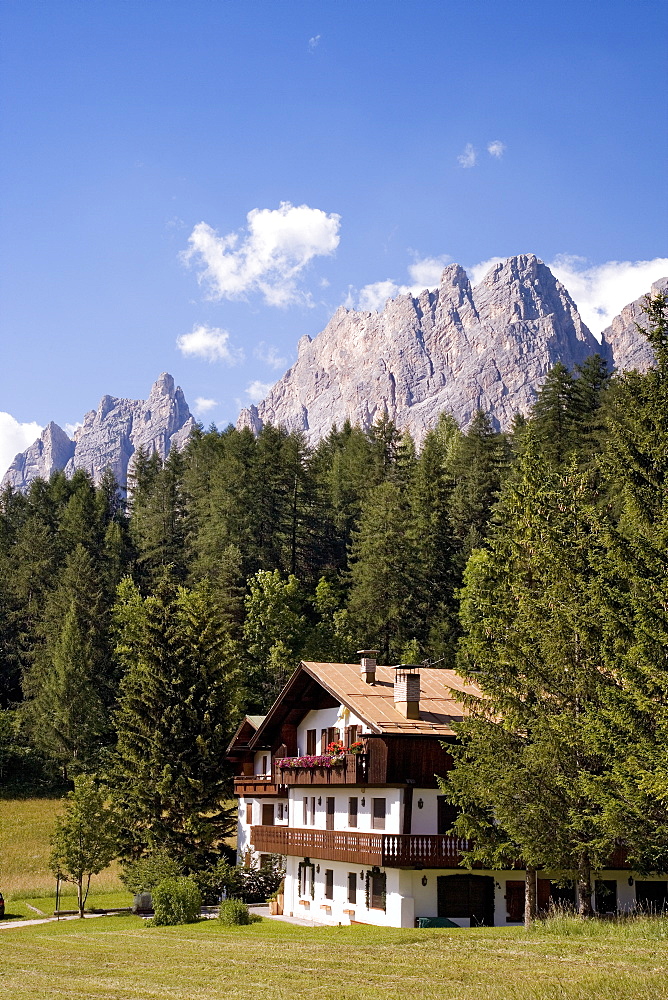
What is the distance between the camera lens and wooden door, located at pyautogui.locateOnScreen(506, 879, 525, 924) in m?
33.2

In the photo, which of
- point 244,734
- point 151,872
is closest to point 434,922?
point 151,872

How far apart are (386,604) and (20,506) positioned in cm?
4971

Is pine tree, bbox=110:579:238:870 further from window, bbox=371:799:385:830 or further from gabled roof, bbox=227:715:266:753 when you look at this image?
window, bbox=371:799:385:830

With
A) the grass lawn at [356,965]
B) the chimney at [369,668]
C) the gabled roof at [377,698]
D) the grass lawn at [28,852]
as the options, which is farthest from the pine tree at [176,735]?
the grass lawn at [356,965]

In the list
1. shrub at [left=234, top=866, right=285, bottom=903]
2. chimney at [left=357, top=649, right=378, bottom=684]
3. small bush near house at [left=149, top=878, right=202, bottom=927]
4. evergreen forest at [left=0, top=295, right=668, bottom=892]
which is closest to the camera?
evergreen forest at [left=0, top=295, right=668, bottom=892]

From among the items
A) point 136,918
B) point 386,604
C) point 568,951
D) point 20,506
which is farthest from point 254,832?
point 20,506

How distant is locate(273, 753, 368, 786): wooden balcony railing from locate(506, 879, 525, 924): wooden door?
5.97 metres

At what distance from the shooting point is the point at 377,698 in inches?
1458

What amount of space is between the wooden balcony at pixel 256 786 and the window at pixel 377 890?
9953mm

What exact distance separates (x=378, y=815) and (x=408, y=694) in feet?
13.9

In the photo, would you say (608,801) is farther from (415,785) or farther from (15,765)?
(15,765)

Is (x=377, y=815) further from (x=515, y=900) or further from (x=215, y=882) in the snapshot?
(x=215, y=882)

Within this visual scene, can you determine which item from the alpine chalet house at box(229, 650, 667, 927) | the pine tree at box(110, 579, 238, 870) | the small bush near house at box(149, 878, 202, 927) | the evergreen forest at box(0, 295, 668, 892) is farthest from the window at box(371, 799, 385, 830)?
the pine tree at box(110, 579, 238, 870)

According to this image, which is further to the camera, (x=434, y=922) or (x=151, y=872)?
(x=151, y=872)
